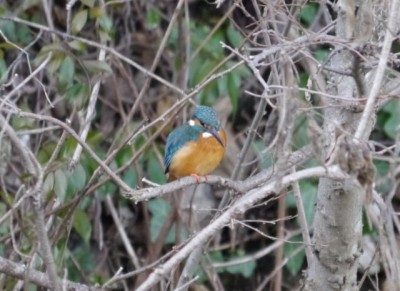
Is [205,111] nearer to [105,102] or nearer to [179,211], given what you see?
[179,211]

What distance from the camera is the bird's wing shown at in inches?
153

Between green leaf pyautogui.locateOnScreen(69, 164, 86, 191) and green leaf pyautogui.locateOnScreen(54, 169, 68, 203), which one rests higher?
green leaf pyautogui.locateOnScreen(54, 169, 68, 203)

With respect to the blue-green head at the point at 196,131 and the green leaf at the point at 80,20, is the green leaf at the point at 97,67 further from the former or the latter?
the blue-green head at the point at 196,131

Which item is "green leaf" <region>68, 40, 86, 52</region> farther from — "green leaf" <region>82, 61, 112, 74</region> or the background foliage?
the background foliage

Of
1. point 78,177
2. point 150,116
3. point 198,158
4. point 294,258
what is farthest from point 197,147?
point 294,258

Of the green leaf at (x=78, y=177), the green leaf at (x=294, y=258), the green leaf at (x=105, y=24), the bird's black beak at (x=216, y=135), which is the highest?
the green leaf at (x=105, y=24)

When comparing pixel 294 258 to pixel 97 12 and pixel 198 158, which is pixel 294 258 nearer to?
pixel 198 158

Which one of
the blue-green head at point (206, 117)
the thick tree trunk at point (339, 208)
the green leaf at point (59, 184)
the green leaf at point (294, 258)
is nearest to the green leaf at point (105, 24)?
the blue-green head at point (206, 117)

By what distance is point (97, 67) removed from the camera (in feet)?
12.7

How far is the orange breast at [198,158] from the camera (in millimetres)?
3811

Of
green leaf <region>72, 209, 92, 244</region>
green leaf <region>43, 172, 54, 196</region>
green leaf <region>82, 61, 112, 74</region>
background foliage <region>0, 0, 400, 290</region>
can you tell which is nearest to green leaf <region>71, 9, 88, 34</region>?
green leaf <region>82, 61, 112, 74</region>

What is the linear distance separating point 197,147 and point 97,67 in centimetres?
49

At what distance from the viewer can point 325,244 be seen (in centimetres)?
286

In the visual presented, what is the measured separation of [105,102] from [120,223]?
2.01 feet
